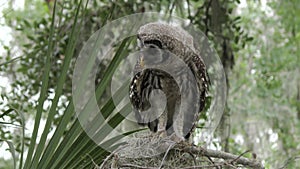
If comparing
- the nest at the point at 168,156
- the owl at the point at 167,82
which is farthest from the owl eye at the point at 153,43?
the nest at the point at 168,156

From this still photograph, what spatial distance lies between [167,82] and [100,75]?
1.77m

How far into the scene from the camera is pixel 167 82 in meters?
2.20

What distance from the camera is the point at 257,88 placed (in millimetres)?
6336

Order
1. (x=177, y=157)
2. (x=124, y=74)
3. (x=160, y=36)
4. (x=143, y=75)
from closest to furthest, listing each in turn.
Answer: (x=177, y=157)
(x=160, y=36)
(x=143, y=75)
(x=124, y=74)

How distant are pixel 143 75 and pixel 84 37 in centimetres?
199

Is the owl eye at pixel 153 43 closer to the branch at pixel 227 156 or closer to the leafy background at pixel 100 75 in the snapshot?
the leafy background at pixel 100 75

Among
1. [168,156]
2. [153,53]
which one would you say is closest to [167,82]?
[153,53]

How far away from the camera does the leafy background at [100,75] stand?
1877 mm

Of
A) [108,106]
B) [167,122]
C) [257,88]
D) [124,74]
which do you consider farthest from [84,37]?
[257,88]

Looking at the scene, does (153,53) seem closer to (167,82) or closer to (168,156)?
(167,82)

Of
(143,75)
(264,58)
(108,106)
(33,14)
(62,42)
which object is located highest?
(33,14)

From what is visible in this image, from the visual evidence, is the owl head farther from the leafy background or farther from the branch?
the branch

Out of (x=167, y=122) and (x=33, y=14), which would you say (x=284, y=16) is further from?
(x=167, y=122)

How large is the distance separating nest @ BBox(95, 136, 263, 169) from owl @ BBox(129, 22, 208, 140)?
267 millimetres
